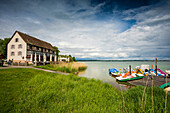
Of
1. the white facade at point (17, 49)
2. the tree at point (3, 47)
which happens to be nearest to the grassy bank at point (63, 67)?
the white facade at point (17, 49)

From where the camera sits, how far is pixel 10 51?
25.8m

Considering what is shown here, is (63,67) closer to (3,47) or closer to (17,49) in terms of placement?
(17,49)

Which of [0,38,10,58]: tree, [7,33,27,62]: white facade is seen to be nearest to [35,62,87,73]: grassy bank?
[7,33,27,62]: white facade

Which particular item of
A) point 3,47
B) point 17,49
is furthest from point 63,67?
point 3,47

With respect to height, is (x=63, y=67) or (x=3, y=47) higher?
(x=3, y=47)

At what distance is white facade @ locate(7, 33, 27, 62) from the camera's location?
80.4 ft

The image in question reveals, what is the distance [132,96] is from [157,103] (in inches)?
48.9

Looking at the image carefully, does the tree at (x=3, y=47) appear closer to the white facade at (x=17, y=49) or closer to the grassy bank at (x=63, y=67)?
the white facade at (x=17, y=49)

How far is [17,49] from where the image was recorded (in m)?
25.1

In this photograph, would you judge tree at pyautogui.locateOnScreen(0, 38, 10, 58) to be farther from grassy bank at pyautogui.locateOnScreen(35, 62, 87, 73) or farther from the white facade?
grassy bank at pyautogui.locateOnScreen(35, 62, 87, 73)

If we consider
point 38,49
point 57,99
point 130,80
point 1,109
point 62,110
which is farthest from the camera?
point 38,49

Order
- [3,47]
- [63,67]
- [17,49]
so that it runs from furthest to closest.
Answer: [3,47] < [17,49] < [63,67]

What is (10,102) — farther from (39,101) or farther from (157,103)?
(157,103)

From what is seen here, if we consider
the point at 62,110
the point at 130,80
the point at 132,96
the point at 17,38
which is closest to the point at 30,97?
the point at 62,110
